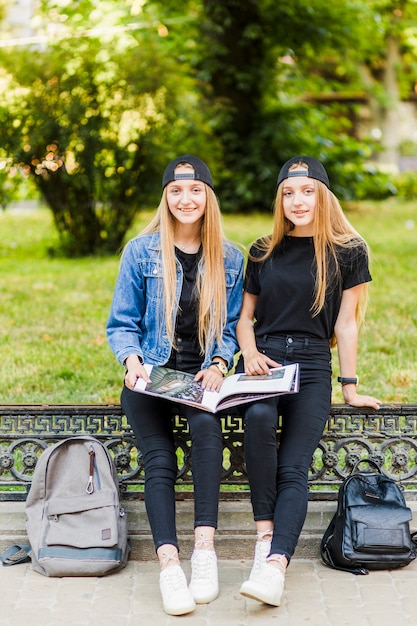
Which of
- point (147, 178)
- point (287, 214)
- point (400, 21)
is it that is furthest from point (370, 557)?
point (400, 21)

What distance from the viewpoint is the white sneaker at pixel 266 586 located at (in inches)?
139

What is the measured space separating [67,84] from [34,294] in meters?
3.08

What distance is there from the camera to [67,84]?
10.5m

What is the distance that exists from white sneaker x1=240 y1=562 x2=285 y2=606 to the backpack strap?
1038mm

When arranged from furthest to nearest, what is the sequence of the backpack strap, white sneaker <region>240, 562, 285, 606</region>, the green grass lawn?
the green grass lawn
the backpack strap
white sneaker <region>240, 562, 285, 606</region>

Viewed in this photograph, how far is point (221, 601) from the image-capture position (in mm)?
3713

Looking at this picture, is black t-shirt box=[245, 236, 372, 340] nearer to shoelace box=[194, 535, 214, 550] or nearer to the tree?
shoelace box=[194, 535, 214, 550]

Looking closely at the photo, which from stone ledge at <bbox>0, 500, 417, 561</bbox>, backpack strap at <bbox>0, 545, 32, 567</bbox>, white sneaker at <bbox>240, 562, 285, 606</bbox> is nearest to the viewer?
white sneaker at <bbox>240, 562, 285, 606</bbox>

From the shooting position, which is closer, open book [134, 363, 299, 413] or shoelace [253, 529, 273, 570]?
shoelace [253, 529, 273, 570]

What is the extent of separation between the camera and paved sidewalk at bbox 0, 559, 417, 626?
11.6ft

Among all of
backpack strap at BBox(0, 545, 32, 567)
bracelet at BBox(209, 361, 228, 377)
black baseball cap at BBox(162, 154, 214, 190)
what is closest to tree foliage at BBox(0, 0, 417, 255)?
black baseball cap at BBox(162, 154, 214, 190)

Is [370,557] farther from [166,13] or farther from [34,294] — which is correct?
[166,13]

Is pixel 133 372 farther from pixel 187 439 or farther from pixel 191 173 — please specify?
pixel 191 173

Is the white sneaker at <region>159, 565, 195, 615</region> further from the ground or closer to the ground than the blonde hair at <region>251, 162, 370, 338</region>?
closer to the ground
